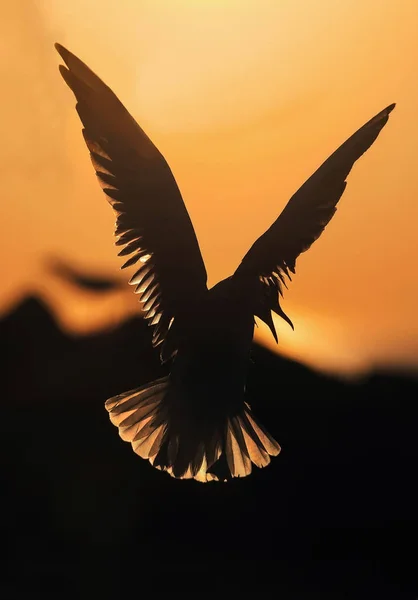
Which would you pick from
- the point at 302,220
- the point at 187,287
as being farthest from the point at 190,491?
the point at 302,220


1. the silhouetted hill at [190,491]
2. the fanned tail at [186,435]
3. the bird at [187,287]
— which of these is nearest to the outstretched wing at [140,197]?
the bird at [187,287]

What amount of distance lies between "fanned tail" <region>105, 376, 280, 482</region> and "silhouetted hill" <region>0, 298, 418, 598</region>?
129cm

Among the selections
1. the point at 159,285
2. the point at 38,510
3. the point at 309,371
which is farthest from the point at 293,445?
the point at 159,285

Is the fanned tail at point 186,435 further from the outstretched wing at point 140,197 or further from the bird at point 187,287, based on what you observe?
the outstretched wing at point 140,197

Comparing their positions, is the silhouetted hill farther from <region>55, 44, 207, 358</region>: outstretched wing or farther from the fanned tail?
<region>55, 44, 207, 358</region>: outstretched wing

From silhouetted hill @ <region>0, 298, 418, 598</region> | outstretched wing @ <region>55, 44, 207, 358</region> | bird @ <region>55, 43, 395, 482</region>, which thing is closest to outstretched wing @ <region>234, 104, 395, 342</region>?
bird @ <region>55, 43, 395, 482</region>

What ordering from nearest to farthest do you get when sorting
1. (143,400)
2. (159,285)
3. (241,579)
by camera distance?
(159,285), (143,400), (241,579)

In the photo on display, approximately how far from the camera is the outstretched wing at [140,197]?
1.48 meters

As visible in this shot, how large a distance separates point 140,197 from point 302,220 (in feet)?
1.32

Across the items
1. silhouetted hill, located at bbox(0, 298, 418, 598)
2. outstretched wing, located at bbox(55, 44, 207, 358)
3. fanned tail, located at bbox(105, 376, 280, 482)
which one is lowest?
silhouetted hill, located at bbox(0, 298, 418, 598)

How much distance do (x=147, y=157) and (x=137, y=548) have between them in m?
2.44

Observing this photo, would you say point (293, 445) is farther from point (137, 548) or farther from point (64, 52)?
point (64, 52)

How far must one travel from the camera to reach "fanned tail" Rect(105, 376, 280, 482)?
1.77 m

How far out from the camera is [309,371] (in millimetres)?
4148
